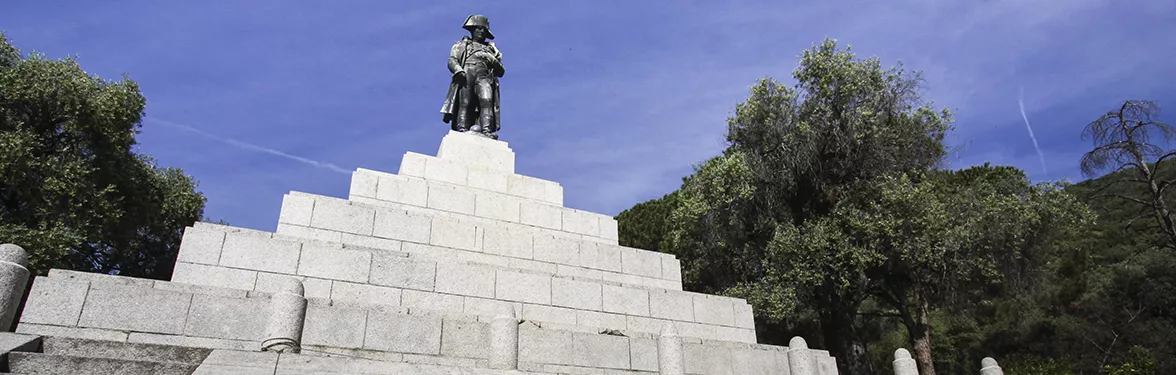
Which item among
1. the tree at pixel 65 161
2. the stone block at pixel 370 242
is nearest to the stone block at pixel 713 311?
the stone block at pixel 370 242

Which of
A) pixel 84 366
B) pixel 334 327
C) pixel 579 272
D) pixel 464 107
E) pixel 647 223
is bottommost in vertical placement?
pixel 84 366

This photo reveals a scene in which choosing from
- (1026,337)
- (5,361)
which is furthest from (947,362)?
(5,361)

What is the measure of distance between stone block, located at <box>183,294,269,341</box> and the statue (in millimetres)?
7605

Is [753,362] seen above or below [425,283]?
below

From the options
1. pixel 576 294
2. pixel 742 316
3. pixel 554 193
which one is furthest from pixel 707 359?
pixel 554 193

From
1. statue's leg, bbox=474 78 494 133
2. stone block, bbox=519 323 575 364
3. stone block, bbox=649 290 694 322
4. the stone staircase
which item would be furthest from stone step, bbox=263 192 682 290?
the stone staircase

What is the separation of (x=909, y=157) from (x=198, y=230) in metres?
20.5

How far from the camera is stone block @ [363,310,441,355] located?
949 centimetres

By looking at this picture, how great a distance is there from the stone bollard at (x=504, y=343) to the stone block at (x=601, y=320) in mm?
2800

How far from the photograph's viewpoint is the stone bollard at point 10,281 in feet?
26.2

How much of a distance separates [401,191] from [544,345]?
455 cm

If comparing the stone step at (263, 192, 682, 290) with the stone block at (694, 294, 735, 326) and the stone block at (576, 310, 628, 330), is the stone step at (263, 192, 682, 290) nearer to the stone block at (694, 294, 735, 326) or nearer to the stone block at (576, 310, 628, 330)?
the stone block at (694, 294, 735, 326)

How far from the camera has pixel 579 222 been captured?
47.3 ft

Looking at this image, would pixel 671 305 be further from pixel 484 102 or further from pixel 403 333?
pixel 484 102
